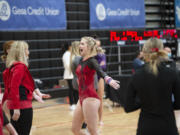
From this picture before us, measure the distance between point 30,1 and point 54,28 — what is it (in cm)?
111

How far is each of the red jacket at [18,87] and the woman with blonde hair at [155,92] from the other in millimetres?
1455

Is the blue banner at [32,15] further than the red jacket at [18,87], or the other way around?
the blue banner at [32,15]

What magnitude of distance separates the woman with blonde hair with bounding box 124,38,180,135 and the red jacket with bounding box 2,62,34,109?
1455mm

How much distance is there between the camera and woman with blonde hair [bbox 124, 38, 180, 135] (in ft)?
9.77

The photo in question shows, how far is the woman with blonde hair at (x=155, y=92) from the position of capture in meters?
2.98

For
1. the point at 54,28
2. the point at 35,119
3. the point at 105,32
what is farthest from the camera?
the point at 105,32

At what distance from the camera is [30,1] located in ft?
35.8

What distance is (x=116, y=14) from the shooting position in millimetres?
12766

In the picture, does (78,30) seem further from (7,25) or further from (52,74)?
(7,25)

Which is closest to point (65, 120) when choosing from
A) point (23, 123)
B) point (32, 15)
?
point (32, 15)

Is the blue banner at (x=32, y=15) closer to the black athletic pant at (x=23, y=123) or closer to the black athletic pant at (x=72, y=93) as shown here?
the black athletic pant at (x=72, y=93)

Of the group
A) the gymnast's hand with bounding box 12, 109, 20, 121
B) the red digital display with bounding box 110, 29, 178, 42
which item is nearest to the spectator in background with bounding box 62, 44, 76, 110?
the red digital display with bounding box 110, 29, 178, 42

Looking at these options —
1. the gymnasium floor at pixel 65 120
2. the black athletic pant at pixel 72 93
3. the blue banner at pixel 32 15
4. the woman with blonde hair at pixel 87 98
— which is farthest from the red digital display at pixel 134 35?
the woman with blonde hair at pixel 87 98

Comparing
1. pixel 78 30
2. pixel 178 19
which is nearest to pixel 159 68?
pixel 78 30
